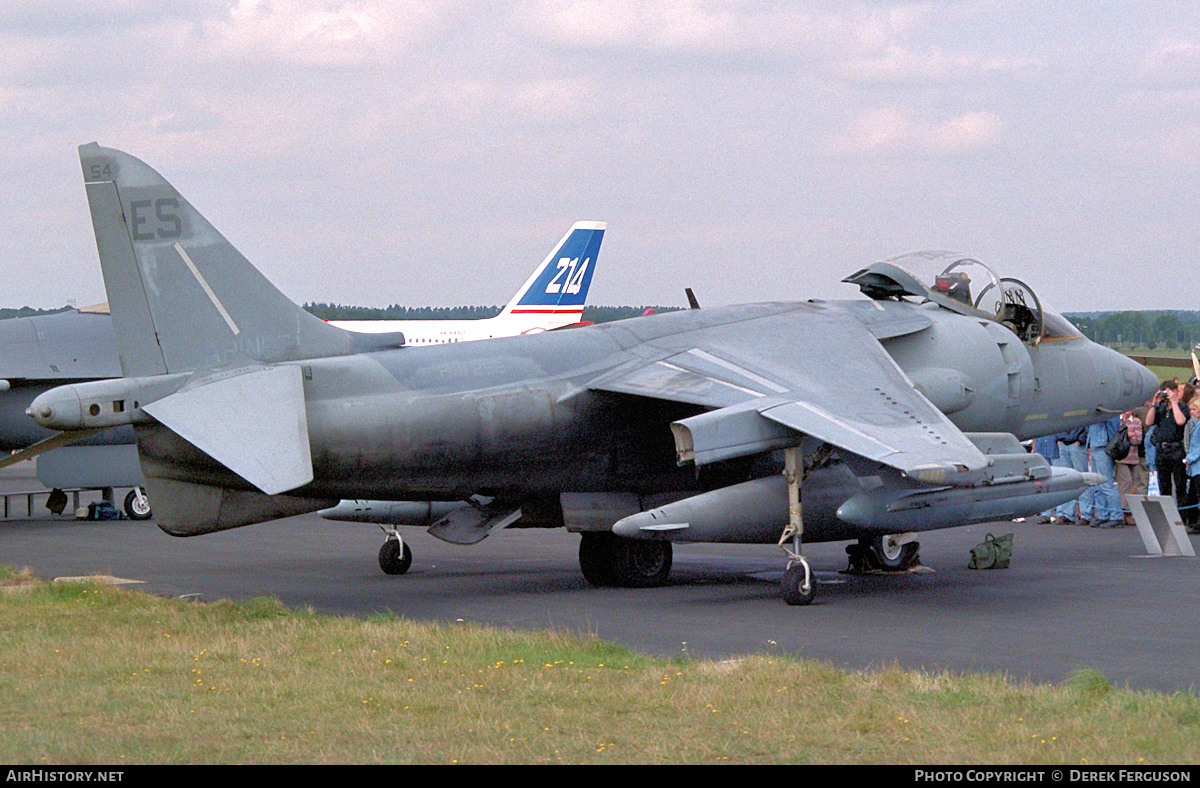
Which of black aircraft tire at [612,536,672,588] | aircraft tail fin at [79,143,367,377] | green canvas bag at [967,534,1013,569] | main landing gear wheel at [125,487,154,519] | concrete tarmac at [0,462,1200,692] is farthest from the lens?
main landing gear wheel at [125,487,154,519]

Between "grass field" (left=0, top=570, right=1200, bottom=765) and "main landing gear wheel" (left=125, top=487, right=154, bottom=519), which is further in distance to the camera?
"main landing gear wheel" (left=125, top=487, right=154, bottom=519)

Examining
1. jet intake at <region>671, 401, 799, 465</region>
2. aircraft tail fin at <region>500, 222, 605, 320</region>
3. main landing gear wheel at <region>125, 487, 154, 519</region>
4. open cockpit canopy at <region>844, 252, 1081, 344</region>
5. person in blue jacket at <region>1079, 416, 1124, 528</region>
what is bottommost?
person in blue jacket at <region>1079, 416, 1124, 528</region>

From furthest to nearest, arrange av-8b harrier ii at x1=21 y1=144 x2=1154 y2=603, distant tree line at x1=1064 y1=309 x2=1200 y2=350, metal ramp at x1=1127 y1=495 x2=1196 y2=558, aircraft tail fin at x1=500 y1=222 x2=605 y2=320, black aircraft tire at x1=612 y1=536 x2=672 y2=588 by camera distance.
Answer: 1. distant tree line at x1=1064 y1=309 x2=1200 y2=350
2. aircraft tail fin at x1=500 y1=222 x2=605 y2=320
3. metal ramp at x1=1127 y1=495 x2=1196 y2=558
4. black aircraft tire at x1=612 y1=536 x2=672 y2=588
5. av-8b harrier ii at x1=21 y1=144 x2=1154 y2=603

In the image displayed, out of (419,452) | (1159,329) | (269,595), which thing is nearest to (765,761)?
(419,452)

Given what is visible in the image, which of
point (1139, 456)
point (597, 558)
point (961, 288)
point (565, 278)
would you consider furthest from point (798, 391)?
point (565, 278)

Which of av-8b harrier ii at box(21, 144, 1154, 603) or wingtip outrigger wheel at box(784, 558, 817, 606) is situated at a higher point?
av-8b harrier ii at box(21, 144, 1154, 603)


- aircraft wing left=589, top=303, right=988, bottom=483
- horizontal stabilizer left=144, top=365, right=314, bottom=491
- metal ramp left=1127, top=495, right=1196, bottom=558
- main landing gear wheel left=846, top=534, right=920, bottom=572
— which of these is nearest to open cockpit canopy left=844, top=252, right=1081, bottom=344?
aircraft wing left=589, top=303, right=988, bottom=483

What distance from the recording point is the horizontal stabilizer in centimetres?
1109

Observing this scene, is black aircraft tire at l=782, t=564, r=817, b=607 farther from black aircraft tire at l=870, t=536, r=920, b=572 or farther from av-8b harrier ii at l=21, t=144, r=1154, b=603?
black aircraft tire at l=870, t=536, r=920, b=572

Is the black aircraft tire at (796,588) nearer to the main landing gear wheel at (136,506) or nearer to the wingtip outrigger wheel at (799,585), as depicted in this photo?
the wingtip outrigger wheel at (799,585)

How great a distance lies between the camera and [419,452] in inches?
500

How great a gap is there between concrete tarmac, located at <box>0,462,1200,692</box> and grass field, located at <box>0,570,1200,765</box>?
1.05 m
